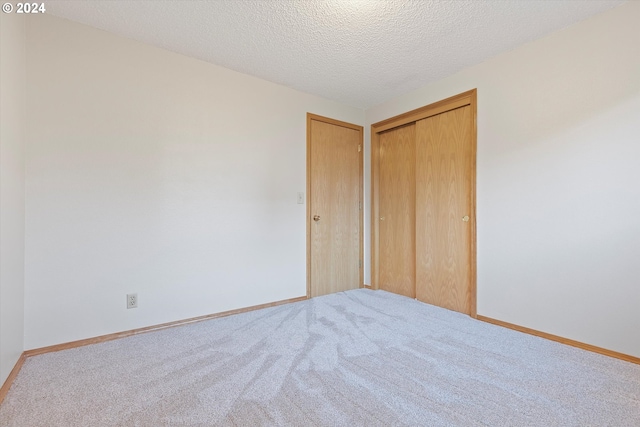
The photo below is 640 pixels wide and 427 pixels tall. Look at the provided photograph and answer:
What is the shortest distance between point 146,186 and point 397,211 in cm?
261

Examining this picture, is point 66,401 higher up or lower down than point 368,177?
lower down

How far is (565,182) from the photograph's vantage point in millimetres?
2123

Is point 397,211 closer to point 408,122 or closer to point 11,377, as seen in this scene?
point 408,122

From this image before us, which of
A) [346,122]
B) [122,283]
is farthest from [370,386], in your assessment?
[346,122]

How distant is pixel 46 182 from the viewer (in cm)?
195

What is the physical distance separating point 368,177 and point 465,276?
1646mm

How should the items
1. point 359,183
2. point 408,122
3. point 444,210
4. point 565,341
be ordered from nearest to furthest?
point 565,341 → point 444,210 → point 408,122 → point 359,183

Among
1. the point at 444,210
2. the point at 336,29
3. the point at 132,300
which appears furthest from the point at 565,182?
the point at 132,300

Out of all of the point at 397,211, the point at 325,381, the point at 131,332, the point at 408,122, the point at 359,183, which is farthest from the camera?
the point at 359,183

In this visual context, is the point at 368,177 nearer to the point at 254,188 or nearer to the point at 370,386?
the point at 254,188

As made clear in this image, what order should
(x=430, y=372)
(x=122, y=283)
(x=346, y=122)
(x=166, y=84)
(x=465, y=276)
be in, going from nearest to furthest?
(x=430, y=372), (x=122, y=283), (x=166, y=84), (x=465, y=276), (x=346, y=122)

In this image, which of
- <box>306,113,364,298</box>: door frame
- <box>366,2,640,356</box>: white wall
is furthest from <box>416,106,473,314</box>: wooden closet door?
<box>306,113,364,298</box>: door frame

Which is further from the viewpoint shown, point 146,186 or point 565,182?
point 146,186

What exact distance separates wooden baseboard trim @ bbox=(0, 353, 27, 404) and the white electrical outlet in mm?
605
